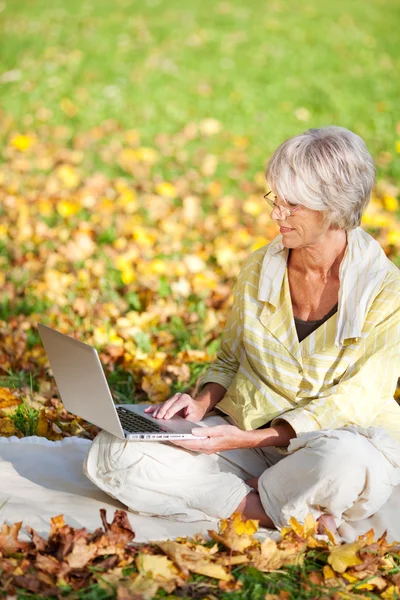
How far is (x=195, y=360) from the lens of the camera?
4.50 metres

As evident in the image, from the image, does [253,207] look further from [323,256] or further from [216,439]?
[216,439]

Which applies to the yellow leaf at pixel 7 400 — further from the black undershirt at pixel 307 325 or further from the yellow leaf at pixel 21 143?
the yellow leaf at pixel 21 143

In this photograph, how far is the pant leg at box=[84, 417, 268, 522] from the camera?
303 cm

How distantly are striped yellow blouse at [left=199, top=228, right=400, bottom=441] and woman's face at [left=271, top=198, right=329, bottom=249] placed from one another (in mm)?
129

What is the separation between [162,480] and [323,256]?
0.97 metres

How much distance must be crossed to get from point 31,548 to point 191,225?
3.97 metres

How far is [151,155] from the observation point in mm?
7629

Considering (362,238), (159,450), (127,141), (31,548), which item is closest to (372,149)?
(127,141)

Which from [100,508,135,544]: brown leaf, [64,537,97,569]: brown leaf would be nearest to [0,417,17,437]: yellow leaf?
[100,508,135,544]: brown leaf

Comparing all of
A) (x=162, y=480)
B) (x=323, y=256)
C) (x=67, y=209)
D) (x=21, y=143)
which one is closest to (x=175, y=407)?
(x=162, y=480)

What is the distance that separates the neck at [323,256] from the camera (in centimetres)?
322

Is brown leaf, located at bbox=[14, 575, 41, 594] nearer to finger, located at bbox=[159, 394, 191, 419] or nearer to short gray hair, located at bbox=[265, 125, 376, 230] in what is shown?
finger, located at bbox=[159, 394, 191, 419]

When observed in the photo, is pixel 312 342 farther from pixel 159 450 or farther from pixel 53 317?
pixel 53 317

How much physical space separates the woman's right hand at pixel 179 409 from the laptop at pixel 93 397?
1.0 inches
